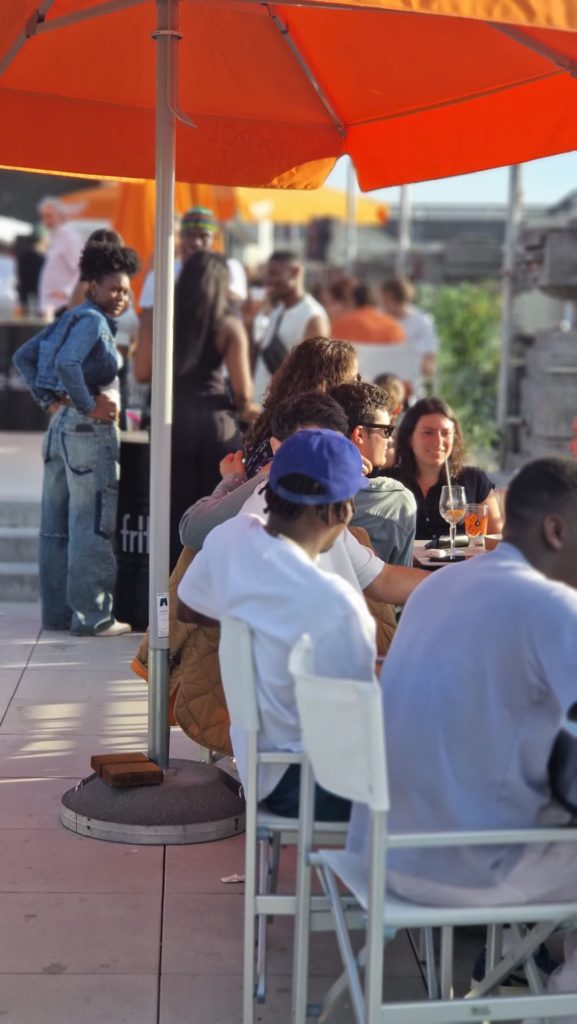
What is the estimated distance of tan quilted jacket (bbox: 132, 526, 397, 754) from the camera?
14.0ft

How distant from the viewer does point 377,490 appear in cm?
453

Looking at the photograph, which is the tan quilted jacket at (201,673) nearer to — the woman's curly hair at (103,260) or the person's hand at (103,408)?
the person's hand at (103,408)

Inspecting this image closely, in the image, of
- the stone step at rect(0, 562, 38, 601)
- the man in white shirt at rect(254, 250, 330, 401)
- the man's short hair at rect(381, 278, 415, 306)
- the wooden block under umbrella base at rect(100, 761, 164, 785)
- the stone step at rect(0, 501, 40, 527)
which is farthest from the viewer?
the man's short hair at rect(381, 278, 415, 306)

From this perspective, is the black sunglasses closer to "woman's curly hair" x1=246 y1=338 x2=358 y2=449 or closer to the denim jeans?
"woman's curly hair" x1=246 y1=338 x2=358 y2=449

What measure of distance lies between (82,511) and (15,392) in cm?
705

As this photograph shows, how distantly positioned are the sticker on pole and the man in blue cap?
1110 mm

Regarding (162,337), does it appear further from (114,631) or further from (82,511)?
(114,631)

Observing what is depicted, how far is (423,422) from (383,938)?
11.1 feet

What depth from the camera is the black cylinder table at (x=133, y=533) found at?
23.4 feet

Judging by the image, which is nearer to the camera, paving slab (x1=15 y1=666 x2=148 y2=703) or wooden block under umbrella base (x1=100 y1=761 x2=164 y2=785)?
wooden block under umbrella base (x1=100 y1=761 x2=164 y2=785)

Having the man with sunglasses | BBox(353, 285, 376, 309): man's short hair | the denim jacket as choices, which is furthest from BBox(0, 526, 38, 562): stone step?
BBox(353, 285, 376, 309): man's short hair

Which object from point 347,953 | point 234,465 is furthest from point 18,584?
point 347,953

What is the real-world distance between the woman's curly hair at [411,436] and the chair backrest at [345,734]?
3212mm

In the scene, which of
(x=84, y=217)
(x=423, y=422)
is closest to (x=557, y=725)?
(x=423, y=422)
